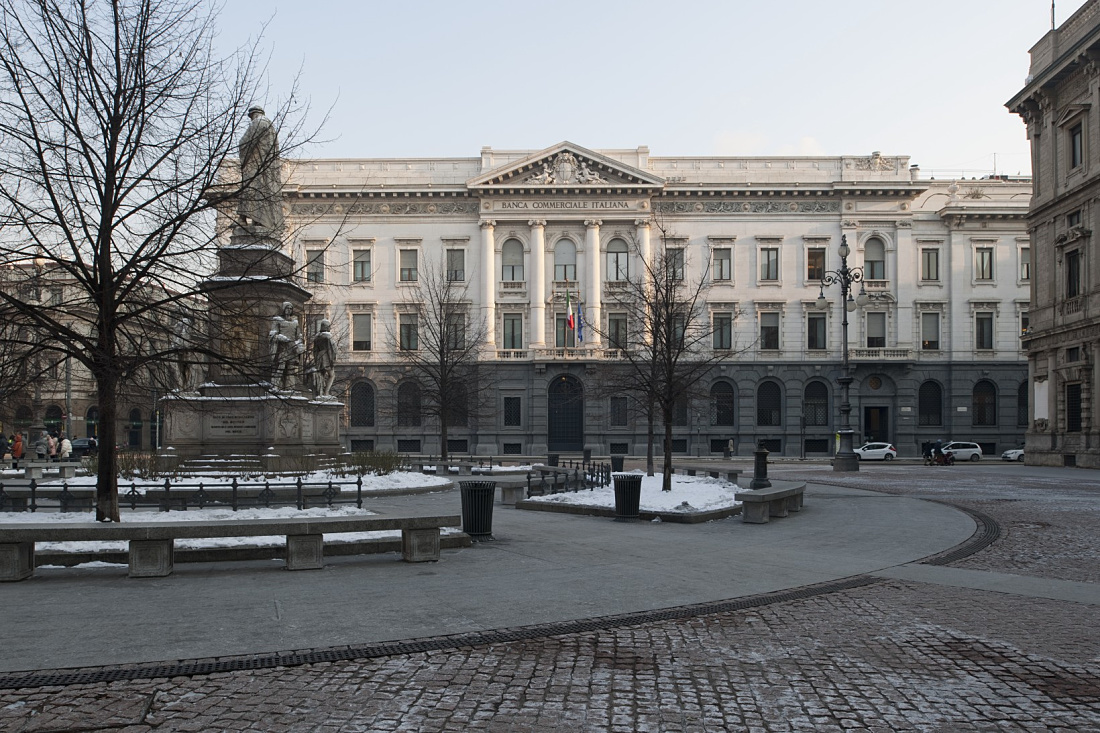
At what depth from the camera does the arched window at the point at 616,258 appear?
188 ft

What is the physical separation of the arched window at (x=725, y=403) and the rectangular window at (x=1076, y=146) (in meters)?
23.0

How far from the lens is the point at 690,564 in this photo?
39.0 ft

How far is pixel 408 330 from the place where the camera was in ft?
187

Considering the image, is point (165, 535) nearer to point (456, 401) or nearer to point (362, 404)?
point (456, 401)

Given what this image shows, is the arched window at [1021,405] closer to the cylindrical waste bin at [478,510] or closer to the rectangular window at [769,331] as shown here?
the rectangular window at [769,331]

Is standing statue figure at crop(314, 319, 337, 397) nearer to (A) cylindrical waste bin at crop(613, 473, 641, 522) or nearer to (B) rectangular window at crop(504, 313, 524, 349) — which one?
(A) cylindrical waste bin at crop(613, 473, 641, 522)

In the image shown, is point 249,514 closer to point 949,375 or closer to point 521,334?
point 521,334

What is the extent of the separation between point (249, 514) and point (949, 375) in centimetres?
5210

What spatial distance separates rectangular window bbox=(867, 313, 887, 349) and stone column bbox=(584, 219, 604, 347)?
17.2 m

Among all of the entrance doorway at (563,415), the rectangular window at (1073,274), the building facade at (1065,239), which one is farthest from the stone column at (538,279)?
the rectangular window at (1073,274)

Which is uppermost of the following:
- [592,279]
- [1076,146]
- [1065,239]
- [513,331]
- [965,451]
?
[1076,146]

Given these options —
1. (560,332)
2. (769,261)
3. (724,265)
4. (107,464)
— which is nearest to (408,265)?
(560,332)

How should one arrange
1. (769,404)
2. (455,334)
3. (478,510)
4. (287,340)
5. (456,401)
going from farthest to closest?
(769,404) < (455,334) < (456,401) < (287,340) < (478,510)

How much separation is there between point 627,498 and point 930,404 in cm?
4607
